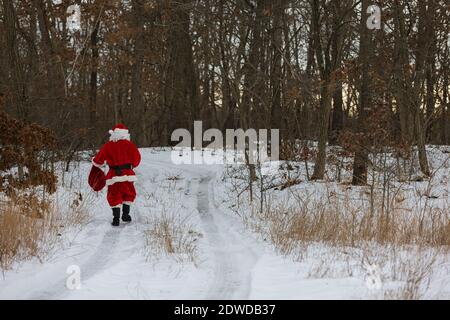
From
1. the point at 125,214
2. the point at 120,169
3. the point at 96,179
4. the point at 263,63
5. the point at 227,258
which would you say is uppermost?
the point at 263,63

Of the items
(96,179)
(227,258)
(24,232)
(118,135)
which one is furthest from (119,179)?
(227,258)

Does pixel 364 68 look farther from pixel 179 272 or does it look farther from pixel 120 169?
pixel 179 272

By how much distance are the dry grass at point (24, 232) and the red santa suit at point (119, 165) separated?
4.08 feet

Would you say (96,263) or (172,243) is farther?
(172,243)

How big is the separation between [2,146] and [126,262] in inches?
120

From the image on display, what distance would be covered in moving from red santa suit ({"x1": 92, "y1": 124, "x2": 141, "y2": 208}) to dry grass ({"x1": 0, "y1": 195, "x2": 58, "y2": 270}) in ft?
4.08

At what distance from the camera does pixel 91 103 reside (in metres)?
16.0

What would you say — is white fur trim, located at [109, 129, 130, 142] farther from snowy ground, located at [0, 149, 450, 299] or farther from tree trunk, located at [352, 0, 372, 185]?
tree trunk, located at [352, 0, 372, 185]

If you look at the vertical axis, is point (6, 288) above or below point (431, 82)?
below

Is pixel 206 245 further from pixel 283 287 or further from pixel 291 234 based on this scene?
pixel 283 287

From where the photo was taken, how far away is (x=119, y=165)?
776cm

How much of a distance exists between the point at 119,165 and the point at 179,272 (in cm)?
325
